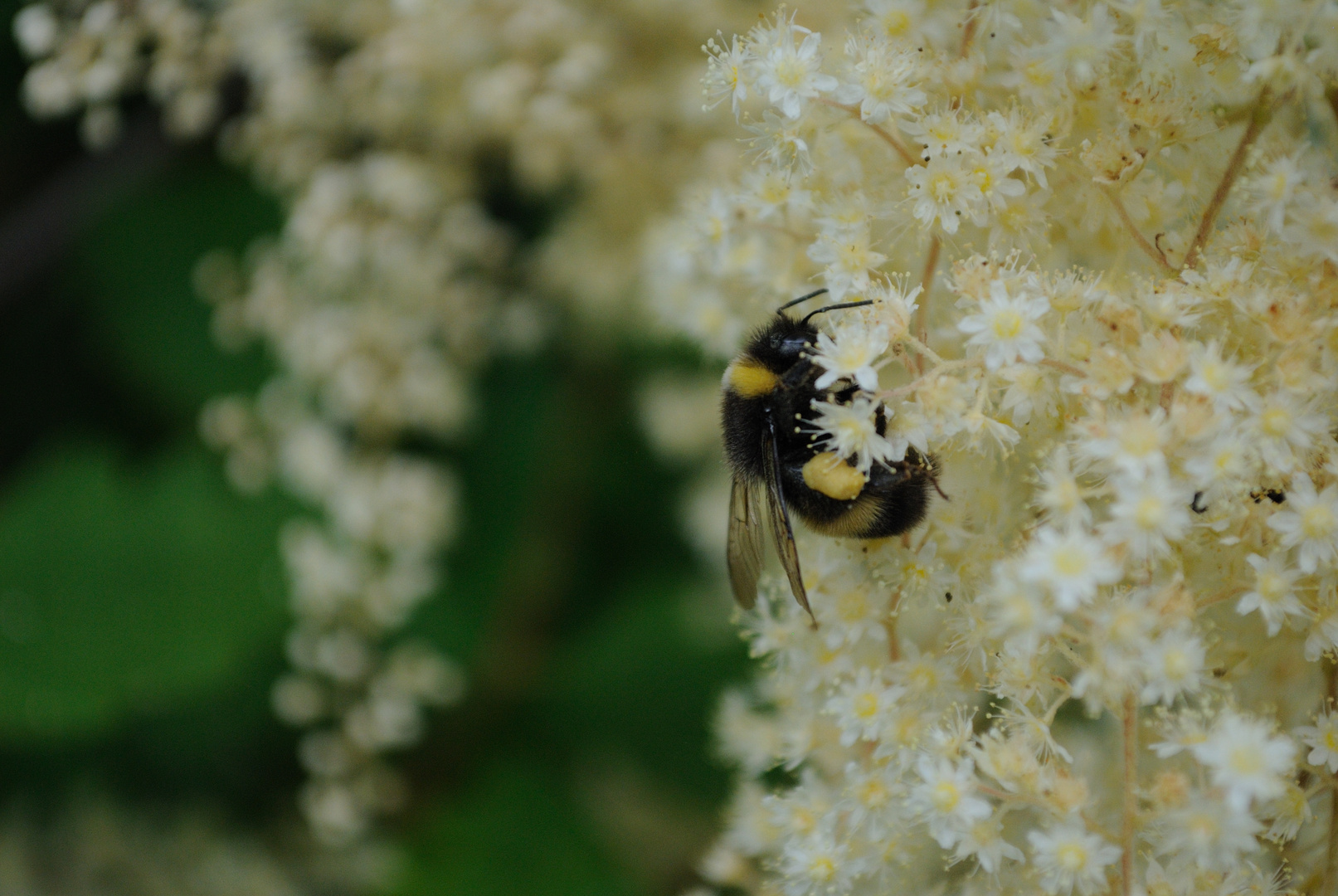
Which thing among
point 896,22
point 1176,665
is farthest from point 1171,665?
point 896,22

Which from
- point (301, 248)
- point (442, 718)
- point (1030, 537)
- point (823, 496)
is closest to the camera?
point (1030, 537)

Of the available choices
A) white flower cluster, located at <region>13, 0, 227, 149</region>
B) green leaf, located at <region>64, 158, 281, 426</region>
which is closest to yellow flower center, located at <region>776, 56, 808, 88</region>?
white flower cluster, located at <region>13, 0, 227, 149</region>

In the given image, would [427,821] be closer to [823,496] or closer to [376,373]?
[376,373]

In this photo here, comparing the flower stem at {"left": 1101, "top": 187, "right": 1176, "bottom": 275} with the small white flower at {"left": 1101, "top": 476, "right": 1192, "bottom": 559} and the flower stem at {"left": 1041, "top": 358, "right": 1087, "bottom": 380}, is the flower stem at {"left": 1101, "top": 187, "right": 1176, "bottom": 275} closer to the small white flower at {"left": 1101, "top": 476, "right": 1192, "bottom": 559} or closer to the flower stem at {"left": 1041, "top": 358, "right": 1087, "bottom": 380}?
the flower stem at {"left": 1041, "top": 358, "right": 1087, "bottom": 380}

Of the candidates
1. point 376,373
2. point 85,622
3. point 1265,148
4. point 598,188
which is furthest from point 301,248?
point 1265,148

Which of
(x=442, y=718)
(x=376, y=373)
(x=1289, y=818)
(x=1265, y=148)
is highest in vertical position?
(x=376, y=373)
